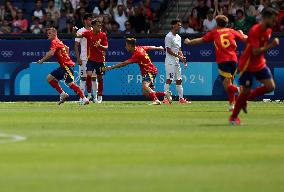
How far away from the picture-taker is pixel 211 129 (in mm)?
17172

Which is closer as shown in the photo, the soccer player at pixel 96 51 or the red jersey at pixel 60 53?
the red jersey at pixel 60 53

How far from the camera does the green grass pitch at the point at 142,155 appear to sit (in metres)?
9.95

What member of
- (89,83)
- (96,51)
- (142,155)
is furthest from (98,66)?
(142,155)

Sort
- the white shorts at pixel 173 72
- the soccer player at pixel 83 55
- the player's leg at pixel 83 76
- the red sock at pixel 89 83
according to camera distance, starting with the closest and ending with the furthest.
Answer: the white shorts at pixel 173 72 < the soccer player at pixel 83 55 < the red sock at pixel 89 83 < the player's leg at pixel 83 76

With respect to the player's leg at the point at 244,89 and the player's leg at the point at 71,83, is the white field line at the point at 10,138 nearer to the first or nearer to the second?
the player's leg at the point at 244,89

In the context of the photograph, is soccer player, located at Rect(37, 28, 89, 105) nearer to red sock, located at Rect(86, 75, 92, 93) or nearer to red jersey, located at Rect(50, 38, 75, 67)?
red jersey, located at Rect(50, 38, 75, 67)

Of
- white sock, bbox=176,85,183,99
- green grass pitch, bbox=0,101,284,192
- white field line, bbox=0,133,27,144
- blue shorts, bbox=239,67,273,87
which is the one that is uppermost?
blue shorts, bbox=239,67,273,87

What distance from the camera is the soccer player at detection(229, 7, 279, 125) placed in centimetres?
1738

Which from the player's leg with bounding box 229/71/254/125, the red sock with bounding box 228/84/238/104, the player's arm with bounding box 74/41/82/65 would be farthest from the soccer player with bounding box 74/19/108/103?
the player's leg with bounding box 229/71/254/125

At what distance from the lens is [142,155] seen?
12.5m

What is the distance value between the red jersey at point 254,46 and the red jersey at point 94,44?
12.1 metres

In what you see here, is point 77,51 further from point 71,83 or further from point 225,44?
point 225,44

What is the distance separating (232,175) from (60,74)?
18211mm

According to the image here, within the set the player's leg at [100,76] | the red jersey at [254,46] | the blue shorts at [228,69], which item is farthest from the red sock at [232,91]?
the player's leg at [100,76]
